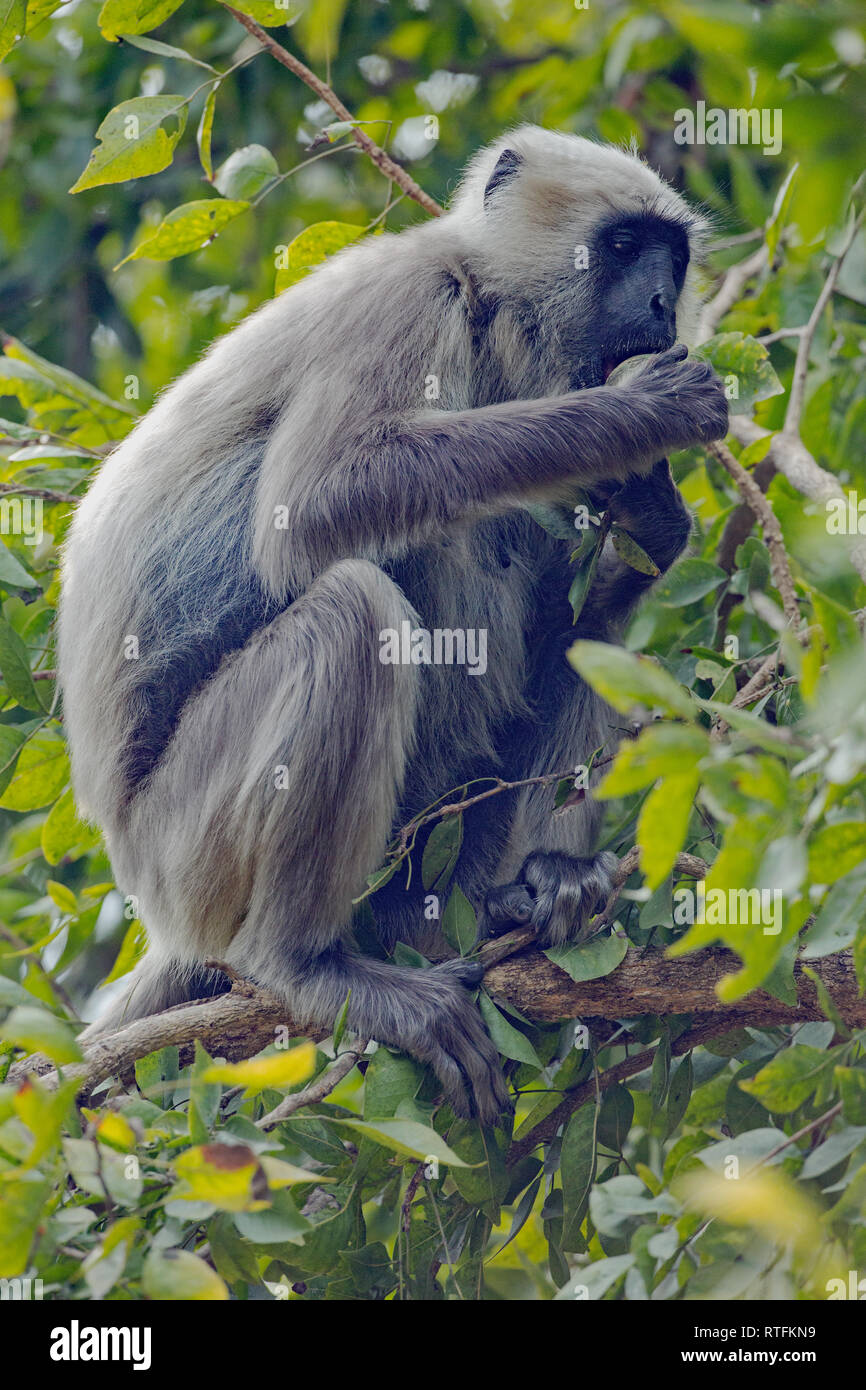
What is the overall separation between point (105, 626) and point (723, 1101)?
8.11 ft

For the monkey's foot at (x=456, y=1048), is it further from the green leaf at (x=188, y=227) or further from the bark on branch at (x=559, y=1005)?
the green leaf at (x=188, y=227)

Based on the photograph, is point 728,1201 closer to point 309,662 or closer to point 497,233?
point 309,662

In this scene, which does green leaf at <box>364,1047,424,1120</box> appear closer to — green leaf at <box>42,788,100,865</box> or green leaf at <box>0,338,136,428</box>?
green leaf at <box>42,788,100,865</box>

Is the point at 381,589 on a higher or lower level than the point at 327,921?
higher

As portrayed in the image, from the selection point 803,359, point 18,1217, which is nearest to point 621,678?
point 18,1217

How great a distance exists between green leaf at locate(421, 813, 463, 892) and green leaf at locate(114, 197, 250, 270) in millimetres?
2329

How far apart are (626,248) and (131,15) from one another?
74.7 inches

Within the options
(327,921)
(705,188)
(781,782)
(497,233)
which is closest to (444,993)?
(327,921)

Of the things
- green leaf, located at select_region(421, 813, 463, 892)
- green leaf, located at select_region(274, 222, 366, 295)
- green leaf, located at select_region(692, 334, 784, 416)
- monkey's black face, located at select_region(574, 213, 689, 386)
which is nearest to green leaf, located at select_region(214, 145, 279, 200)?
green leaf, located at select_region(274, 222, 366, 295)

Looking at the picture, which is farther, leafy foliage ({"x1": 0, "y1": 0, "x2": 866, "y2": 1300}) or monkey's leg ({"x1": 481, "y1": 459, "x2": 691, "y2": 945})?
monkey's leg ({"x1": 481, "y1": 459, "x2": 691, "y2": 945})

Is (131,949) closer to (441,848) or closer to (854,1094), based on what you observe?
(441,848)

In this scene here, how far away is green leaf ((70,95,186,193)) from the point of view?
14.2 feet

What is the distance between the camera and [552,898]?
13.1ft
